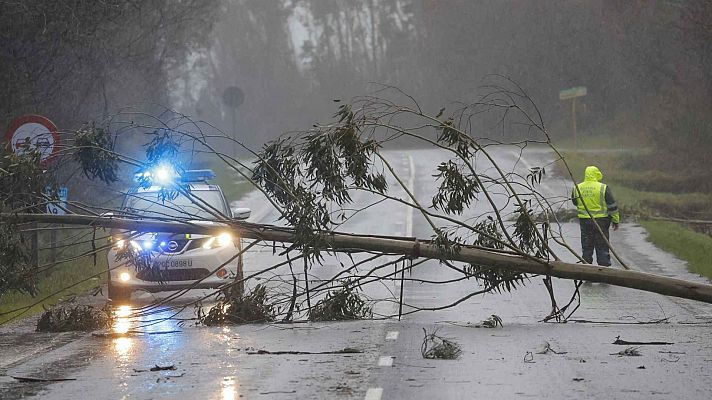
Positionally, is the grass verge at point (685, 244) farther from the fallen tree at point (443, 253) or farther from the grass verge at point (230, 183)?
the grass verge at point (230, 183)

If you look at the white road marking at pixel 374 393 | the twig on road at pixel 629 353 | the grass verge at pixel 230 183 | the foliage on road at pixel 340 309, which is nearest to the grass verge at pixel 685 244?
the foliage on road at pixel 340 309

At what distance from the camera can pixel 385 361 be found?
10125 millimetres

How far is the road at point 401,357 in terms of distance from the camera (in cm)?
888

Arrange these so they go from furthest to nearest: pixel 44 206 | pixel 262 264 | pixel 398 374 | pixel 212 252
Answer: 1. pixel 262 264
2. pixel 212 252
3. pixel 44 206
4. pixel 398 374

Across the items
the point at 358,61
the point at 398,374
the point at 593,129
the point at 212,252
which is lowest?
the point at 398,374

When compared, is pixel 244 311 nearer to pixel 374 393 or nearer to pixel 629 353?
pixel 629 353

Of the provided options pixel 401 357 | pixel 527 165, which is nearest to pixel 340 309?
pixel 401 357

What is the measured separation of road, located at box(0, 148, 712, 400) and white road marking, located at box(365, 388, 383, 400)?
14mm

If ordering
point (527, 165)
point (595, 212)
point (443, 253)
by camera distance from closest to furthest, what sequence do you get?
point (443, 253) → point (595, 212) → point (527, 165)

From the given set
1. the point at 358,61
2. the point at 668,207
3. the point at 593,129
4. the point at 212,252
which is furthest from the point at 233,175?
the point at 358,61

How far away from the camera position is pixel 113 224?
10992 millimetres

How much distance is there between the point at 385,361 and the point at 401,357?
0.27 meters

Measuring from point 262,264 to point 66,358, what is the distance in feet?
32.1

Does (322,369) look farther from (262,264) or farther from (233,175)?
(233,175)
